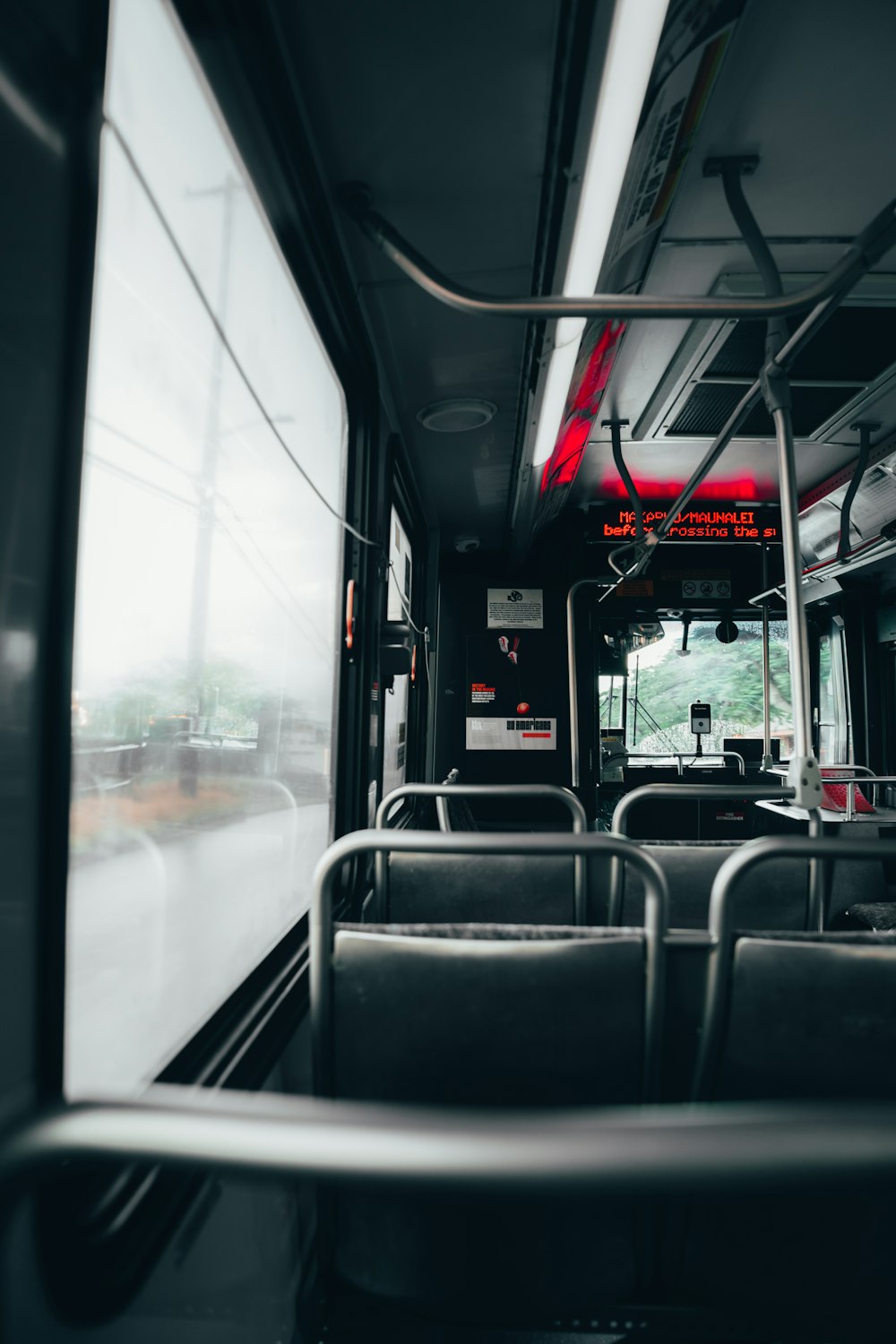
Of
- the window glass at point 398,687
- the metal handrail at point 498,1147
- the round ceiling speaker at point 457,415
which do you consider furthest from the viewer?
the window glass at point 398,687

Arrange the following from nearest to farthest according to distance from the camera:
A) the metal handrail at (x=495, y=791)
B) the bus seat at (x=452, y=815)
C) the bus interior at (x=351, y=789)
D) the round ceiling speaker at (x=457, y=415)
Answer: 1. the bus interior at (x=351, y=789)
2. the metal handrail at (x=495, y=791)
3. the bus seat at (x=452, y=815)
4. the round ceiling speaker at (x=457, y=415)

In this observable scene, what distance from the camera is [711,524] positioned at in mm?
5000

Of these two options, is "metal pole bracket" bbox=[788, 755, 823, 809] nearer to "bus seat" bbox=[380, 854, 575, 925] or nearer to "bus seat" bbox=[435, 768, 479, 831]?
"bus seat" bbox=[380, 854, 575, 925]

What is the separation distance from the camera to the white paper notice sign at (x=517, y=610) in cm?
546

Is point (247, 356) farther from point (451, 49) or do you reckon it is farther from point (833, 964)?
point (833, 964)

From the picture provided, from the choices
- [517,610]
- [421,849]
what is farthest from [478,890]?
[517,610]

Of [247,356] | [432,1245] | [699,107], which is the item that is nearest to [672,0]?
[699,107]

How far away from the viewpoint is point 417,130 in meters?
1.61

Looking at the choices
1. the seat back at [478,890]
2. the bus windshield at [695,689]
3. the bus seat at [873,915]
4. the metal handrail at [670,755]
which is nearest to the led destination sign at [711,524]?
the bus windshield at [695,689]

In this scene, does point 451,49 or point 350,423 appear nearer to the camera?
point 451,49

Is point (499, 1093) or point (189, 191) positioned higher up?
point (189, 191)

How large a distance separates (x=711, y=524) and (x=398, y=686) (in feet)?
8.13

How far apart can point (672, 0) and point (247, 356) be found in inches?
38.6

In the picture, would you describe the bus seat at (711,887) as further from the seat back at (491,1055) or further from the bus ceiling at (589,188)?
the bus ceiling at (589,188)
